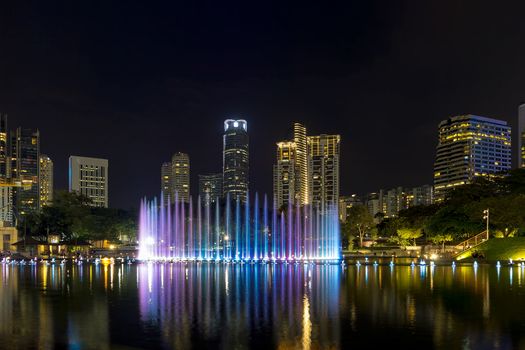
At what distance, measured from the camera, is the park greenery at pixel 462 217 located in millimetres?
64312

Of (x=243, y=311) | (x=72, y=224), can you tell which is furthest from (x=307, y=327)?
(x=72, y=224)

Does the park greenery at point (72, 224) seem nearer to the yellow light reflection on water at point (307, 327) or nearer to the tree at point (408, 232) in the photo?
the tree at point (408, 232)

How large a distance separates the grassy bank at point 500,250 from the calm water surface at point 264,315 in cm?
2449

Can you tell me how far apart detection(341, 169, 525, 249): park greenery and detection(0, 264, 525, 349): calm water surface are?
3411 centimetres

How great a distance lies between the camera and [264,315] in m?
20.3

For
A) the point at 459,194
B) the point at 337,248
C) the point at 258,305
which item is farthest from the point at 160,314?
the point at 459,194

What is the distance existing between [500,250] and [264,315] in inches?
1713

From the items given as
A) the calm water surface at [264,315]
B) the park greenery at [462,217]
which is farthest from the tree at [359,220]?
the calm water surface at [264,315]

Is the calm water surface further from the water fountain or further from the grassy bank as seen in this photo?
the water fountain

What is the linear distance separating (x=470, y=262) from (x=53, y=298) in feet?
132

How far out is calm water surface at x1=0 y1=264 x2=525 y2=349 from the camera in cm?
1567

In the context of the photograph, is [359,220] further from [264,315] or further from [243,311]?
[264,315]

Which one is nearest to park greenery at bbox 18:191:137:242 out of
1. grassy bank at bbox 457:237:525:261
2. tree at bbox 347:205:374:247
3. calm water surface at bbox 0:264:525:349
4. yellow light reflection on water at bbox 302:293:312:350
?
tree at bbox 347:205:374:247

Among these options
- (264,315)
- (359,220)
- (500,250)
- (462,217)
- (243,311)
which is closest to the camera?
(264,315)
